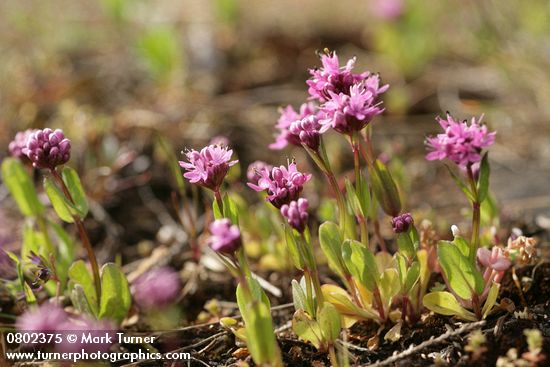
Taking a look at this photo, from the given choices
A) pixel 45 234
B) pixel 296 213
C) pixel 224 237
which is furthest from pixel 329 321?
pixel 45 234

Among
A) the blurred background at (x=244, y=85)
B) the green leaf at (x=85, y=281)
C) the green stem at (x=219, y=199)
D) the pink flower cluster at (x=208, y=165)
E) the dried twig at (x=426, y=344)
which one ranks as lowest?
the dried twig at (x=426, y=344)

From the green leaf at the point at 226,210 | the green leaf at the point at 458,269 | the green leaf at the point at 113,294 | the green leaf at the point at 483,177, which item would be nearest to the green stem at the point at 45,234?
the green leaf at the point at 113,294

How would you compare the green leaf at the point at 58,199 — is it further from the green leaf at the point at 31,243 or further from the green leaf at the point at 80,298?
the green leaf at the point at 31,243

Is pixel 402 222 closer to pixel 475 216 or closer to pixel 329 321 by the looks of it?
pixel 475 216

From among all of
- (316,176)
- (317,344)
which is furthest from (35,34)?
(317,344)

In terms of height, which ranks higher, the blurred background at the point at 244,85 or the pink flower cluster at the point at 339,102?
the blurred background at the point at 244,85

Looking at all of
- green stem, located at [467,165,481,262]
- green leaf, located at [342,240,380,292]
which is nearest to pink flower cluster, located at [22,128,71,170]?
green leaf, located at [342,240,380,292]
